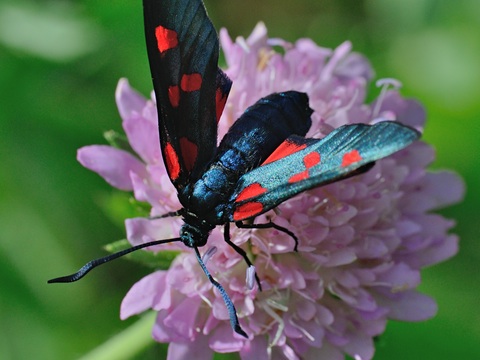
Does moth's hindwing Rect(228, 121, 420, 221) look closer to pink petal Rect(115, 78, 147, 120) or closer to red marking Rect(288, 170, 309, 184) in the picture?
red marking Rect(288, 170, 309, 184)

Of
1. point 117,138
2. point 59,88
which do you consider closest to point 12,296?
point 59,88

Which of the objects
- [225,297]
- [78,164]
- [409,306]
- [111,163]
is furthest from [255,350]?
[78,164]

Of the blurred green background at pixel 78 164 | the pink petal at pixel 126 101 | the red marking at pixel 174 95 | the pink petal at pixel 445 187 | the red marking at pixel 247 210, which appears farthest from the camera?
the blurred green background at pixel 78 164

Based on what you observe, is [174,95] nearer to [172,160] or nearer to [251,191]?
[172,160]

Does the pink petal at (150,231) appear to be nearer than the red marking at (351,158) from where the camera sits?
No

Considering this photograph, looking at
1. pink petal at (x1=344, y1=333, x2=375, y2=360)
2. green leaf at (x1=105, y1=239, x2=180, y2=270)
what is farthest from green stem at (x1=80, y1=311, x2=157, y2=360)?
pink petal at (x1=344, y1=333, x2=375, y2=360)

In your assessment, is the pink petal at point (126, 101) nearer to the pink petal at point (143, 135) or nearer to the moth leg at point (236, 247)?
the pink petal at point (143, 135)

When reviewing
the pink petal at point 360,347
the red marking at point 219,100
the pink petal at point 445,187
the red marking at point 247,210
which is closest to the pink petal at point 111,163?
the red marking at point 219,100
